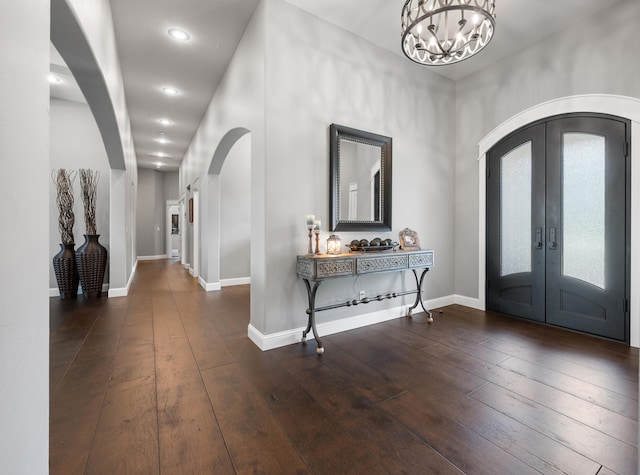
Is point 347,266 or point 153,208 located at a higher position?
point 153,208

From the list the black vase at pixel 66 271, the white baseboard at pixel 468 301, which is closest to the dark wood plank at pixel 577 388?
the white baseboard at pixel 468 301

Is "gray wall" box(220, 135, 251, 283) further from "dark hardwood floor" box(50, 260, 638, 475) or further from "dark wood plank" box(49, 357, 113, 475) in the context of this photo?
"dark wood plank" box(49, 357, 113, 475)

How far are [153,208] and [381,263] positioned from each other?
1025 centimetres

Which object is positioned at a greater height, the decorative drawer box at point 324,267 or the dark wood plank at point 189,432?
the decorative drawer box at point 324,267

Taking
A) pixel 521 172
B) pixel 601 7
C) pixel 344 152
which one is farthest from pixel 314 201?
pixel 601 7

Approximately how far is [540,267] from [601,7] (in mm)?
2696

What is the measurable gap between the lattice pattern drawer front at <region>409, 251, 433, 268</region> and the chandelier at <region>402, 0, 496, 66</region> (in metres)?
1.96

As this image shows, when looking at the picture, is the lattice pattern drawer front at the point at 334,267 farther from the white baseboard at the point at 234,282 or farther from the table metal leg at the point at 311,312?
the white baseboard at the point at 234,282

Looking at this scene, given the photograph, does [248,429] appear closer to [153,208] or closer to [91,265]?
[91,265]

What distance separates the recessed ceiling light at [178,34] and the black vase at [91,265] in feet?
11.0

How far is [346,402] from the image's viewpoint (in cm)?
195

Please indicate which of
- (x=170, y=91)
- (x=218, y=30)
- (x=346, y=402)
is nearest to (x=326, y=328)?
(x=346, y=402)

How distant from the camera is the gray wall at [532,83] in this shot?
2.93m

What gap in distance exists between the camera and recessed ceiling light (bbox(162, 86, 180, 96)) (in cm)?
474
